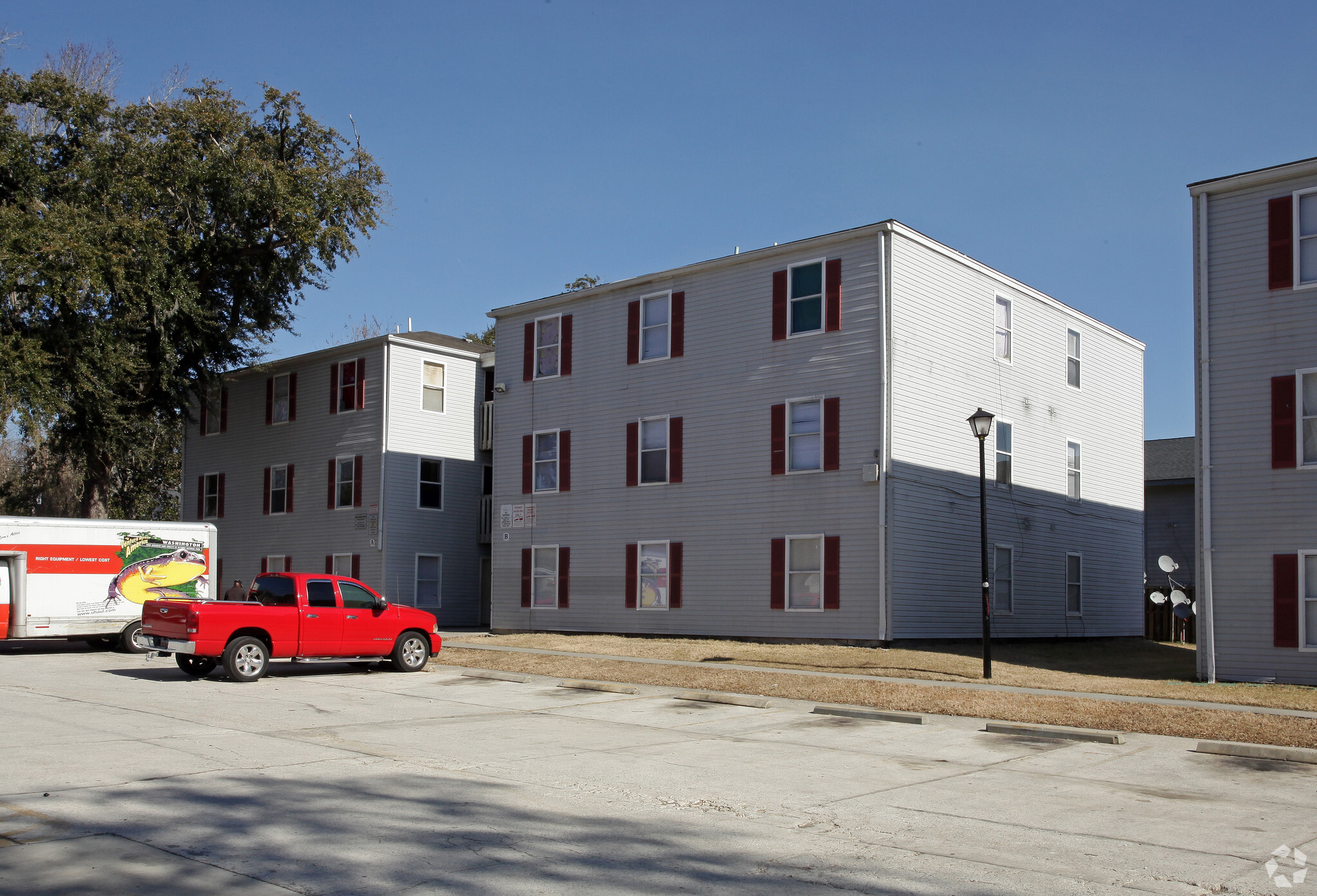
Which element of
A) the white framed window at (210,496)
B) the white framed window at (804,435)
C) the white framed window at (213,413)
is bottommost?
the white framed window at (210,496)

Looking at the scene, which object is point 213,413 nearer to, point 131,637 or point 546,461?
point 546,461

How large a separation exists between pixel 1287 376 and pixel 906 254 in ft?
28.6

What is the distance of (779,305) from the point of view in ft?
88.8

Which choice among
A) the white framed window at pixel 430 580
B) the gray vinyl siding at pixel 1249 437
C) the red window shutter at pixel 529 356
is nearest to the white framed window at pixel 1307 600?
the gray vinyl siding at pixel 1249 437

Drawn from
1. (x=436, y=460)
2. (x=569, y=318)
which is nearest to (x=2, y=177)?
(x=436, y=460)

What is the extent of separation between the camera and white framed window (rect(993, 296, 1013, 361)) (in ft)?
94.6

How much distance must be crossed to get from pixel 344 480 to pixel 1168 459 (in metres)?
30.3

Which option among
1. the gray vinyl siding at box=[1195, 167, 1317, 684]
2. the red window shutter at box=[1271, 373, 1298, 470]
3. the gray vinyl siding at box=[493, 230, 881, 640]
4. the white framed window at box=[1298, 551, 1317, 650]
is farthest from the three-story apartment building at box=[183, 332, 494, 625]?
the white framed window at box=[1298, 551, 1317, 650]

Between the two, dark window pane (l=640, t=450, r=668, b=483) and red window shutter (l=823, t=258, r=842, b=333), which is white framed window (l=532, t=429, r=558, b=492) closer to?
dark window pane (l=640, t=450, r=668, b=483)

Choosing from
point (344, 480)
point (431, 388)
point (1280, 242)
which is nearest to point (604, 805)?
point (1280, 242)

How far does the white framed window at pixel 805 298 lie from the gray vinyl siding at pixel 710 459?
0.27 meters

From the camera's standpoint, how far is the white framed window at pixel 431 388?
121 ft

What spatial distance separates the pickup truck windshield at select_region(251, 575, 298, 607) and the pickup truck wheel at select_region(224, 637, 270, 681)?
784 mm

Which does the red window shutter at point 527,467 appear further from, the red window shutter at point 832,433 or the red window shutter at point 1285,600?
the red window shutter at point 1285,600
